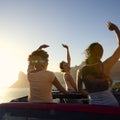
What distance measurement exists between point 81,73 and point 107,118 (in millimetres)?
1727

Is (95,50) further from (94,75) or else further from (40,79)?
(40,79)

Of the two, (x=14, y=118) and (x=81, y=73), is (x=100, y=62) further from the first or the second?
(x=14, y=118)

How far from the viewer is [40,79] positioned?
6.44 meters

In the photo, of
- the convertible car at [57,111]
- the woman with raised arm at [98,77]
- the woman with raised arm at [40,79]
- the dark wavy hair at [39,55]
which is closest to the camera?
the convertible car at [57,111]

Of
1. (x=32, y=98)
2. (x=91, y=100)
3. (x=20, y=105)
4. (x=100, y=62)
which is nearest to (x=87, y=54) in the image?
(x=100, y=62)

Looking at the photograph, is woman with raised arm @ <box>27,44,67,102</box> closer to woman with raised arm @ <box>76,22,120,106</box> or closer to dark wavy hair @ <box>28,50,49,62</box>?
dark wavy hair @ <box>28,50,49,62</box>

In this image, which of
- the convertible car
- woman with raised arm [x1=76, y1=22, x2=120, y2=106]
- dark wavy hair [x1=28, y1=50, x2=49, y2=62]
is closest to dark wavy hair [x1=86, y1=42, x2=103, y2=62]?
woman with raised arm [x1=76, y1=22, x2=120, y2=106]

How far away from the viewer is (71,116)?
4.18m

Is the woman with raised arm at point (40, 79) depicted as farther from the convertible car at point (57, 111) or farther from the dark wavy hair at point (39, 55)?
the convertible car at point (57, 111)

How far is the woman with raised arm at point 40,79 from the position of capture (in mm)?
6305

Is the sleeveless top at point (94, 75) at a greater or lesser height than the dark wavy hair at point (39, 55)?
lesser

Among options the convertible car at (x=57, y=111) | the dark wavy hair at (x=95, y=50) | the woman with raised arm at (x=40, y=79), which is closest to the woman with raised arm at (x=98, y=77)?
the dark wavy hair at (x=95, y=50)

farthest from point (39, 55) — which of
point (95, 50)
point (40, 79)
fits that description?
point (95, 50)

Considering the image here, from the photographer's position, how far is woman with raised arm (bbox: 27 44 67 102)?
630 centimetres
